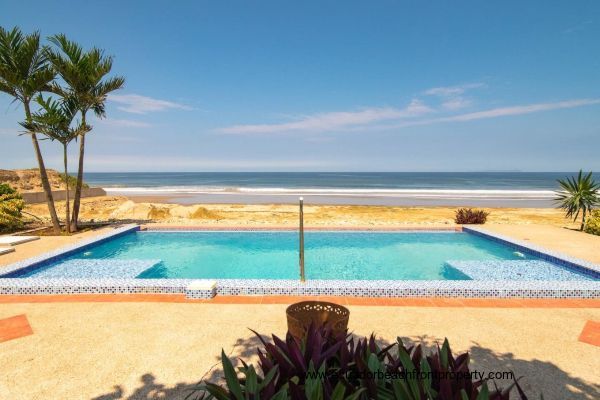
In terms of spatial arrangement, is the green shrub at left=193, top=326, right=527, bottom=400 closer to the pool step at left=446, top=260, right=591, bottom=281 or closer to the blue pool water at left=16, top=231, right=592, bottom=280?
the blue pool water at left=16, top=231, right=592, bottom=280

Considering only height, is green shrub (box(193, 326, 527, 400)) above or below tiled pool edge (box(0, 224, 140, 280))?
above

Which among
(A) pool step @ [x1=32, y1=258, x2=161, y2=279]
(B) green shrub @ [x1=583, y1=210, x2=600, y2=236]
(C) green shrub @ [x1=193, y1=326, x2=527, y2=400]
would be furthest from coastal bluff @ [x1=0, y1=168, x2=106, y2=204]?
(B) green shrub @ [x1=583, y1=210, x2=600, y2=236]

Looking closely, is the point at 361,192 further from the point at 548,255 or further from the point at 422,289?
the point at 422,289

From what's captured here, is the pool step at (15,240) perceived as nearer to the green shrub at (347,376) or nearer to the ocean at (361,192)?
the green shrub at (347,376)

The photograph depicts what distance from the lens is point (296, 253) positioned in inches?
538

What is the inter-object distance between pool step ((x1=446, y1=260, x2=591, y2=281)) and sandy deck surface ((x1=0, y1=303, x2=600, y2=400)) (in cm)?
304

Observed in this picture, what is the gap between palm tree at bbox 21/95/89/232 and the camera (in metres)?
12.9

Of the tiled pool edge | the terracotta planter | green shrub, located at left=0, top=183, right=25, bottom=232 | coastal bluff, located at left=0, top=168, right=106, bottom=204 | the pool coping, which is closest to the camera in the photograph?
the terracotta planter

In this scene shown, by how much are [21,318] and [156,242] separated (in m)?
8.82

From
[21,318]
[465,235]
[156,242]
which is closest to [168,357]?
[21,318]

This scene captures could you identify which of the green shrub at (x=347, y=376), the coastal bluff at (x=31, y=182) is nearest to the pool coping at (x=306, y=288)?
the green shrub at (x=347, y=376)

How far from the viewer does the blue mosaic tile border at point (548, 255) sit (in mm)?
9527

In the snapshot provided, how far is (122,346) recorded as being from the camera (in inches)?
208

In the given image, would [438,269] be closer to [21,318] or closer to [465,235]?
[465,235]
